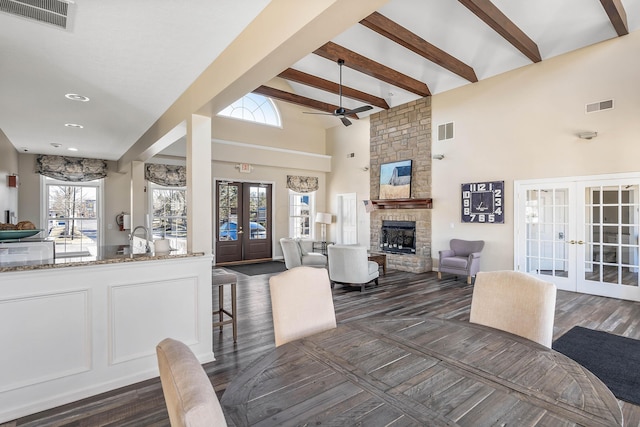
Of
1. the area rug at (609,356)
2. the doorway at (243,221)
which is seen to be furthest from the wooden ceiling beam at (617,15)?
the doorway at (243,221)

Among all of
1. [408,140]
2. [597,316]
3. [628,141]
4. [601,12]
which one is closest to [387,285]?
[597,316]

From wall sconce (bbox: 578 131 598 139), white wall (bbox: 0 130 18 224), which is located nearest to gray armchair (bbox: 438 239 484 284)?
wall sconce (bbox: 578 131 598 139)

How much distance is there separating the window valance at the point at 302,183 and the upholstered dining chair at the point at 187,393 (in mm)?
8515

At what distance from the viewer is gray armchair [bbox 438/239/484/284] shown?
596 centimetres

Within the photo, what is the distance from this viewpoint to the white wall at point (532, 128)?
480 centimetres

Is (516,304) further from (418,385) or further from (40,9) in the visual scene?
(40,9)

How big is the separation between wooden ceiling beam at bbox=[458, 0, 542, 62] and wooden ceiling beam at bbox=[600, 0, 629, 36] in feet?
3.26

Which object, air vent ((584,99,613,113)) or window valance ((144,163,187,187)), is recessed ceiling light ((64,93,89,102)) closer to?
window valance ((144,163,187,187))

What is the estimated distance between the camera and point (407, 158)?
771cm

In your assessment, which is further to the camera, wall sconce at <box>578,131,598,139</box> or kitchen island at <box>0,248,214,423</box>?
wall sconce at <box>578,131,598,139</box>

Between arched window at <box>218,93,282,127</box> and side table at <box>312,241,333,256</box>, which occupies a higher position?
arched window at <box>218,93,282,127</box>

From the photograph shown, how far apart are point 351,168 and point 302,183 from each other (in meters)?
1.48

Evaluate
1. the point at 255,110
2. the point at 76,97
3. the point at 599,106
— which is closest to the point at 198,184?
the point at 76,97

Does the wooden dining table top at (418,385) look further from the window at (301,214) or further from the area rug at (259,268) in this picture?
the window at (301,214)
